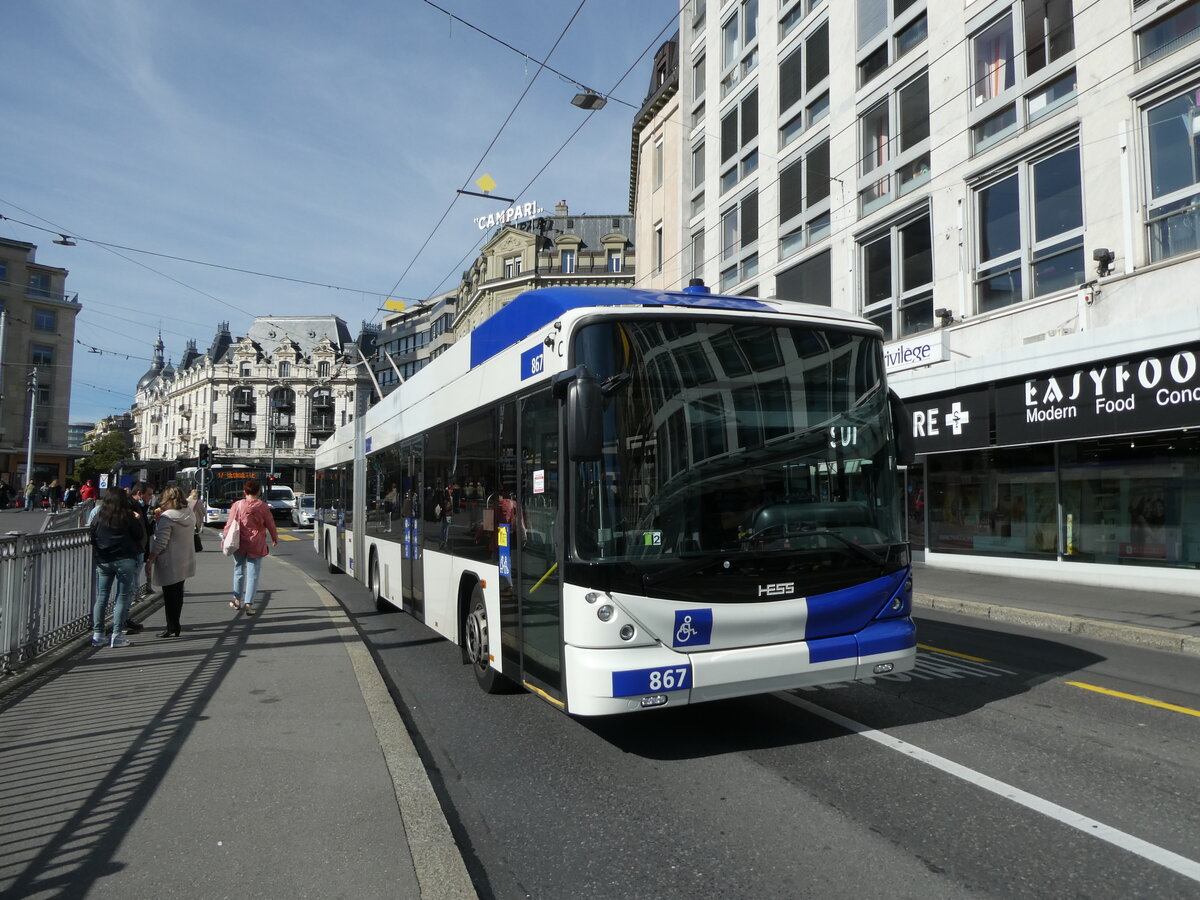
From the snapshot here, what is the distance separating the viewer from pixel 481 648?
652 centimetres

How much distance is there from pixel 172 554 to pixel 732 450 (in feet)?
21.9

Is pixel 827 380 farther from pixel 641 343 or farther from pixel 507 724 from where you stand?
pixel 507 724

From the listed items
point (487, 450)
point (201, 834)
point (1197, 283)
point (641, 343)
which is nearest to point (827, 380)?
point (641, 343)

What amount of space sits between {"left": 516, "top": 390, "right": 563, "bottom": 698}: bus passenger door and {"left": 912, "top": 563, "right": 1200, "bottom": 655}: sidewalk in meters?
7.20

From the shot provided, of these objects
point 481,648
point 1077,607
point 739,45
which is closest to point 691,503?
point 481,648

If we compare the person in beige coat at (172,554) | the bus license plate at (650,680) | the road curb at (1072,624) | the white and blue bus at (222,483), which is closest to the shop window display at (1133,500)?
the road curb at (1072,624)

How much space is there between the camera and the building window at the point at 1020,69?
1487 centimetres

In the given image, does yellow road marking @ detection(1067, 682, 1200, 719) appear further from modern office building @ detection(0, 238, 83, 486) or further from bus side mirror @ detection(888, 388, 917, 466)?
modern office building @ detection(0, 238, 83, 486)

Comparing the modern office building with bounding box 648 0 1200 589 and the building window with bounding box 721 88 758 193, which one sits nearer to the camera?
the modern office building with bounding box 648 0 1200 589

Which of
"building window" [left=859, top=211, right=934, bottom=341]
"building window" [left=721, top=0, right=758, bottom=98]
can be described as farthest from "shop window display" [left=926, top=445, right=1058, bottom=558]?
"building window" [left=721, top=0, right=758, bottom=98]

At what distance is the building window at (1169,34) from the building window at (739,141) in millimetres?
12659

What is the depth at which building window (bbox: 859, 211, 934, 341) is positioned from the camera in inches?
715

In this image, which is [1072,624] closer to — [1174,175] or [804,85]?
[1174,175]

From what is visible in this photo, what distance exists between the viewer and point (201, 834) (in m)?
3.71
